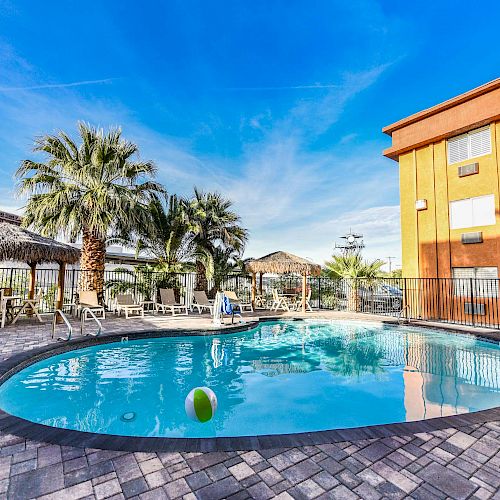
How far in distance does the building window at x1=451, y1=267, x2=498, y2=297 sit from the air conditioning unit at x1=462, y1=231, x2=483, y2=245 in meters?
1.03

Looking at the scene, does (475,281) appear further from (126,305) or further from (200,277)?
(126,305)

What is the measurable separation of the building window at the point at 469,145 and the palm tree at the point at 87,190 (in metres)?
12.5

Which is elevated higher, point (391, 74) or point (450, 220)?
point (391, 74)

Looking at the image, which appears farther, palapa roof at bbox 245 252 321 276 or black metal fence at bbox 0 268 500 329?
palapa roof at bbox 245 252 321 276

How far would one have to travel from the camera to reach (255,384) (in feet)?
18.7

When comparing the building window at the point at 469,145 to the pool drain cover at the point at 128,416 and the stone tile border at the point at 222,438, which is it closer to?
the stone tile border at the point at 222,438

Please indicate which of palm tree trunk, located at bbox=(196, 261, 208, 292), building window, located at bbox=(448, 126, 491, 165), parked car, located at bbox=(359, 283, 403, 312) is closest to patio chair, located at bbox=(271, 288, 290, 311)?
palm tree trunk, located at bbox=(196, 261, 208, 292)

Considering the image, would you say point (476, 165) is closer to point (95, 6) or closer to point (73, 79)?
point (95, 6)

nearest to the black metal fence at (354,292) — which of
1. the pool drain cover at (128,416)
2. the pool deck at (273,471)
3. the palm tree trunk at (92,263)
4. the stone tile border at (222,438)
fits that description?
the palm tree trunk at (92,263)

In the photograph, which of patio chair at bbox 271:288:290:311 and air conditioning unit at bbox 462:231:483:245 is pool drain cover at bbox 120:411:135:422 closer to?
patio chair at bbox 271:288:290:311

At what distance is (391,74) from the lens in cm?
1391

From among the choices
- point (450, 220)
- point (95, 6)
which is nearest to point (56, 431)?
point (95, 6)

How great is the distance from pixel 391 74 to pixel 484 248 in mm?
8305

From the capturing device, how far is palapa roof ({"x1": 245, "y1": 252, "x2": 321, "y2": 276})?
50.0 ft
